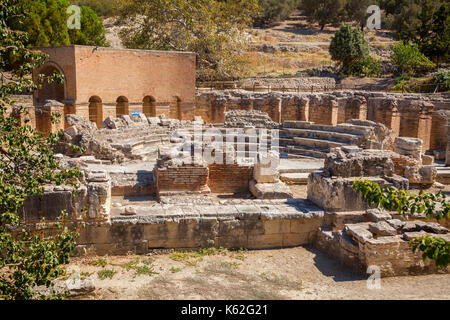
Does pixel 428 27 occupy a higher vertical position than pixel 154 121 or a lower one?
higher

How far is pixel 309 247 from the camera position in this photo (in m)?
8.07

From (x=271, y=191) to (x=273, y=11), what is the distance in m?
49.7

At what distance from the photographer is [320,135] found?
53.9ft

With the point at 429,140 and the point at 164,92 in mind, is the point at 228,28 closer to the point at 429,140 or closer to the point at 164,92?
the point at 164,92

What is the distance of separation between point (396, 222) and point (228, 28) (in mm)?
25814

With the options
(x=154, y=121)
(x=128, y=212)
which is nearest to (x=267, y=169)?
(x=128, y=212)

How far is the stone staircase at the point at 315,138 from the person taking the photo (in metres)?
15.3

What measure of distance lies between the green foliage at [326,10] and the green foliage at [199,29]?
72.0 feet

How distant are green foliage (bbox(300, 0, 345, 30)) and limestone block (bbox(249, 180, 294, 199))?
151ft

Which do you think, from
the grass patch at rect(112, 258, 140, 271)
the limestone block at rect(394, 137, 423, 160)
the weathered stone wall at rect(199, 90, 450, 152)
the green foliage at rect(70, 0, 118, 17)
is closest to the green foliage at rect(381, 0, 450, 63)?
the weathered stone wall at rect(199, 90, 450, 152)

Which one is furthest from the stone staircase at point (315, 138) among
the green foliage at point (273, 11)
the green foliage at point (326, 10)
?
the green foliage at point (273, 11)

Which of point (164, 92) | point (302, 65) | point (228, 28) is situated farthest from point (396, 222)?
point (302, 65)

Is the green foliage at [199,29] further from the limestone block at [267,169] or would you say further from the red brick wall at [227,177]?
the limestone block at [267,169]

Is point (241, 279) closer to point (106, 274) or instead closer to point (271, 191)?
point (106, 274)
